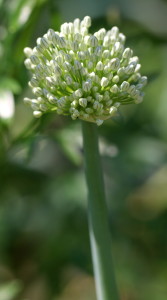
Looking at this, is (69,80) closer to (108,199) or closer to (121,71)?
(121,71)

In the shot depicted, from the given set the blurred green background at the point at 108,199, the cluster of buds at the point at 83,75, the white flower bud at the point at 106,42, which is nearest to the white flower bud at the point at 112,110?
the cluster of buds at the point at 83,75

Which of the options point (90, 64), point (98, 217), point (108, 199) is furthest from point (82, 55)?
point (108, 199)

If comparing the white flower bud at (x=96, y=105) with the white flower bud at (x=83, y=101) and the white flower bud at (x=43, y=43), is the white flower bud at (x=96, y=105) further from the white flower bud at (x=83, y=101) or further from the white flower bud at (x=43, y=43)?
the white flower bud at (x=43, y=43)

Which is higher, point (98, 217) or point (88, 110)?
point (88, 110)

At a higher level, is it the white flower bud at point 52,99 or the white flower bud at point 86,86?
the white flower bud at point 86,86

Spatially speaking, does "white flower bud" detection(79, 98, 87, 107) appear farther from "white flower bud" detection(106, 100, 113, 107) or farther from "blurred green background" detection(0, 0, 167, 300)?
"blurred green background" detection(0, 0, 167, 300)
